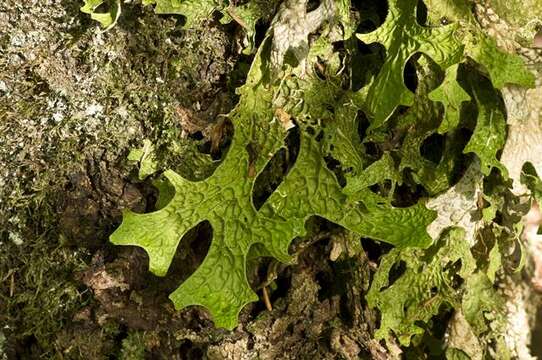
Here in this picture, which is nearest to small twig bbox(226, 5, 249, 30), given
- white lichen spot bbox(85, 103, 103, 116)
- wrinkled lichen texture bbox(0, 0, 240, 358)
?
wrinkled lichen texture bbox(0, 0, 240, 358)

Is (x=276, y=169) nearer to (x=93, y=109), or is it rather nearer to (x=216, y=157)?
(x=216, y=157)

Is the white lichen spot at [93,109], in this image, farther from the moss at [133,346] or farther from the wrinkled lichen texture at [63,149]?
the moss at [133,346]

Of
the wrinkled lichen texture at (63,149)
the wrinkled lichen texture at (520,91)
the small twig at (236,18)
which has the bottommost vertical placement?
the wrinkled lichen texture at (63,149)

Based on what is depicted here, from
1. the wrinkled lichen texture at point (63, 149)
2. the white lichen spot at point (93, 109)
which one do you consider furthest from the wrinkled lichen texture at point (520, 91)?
the white lichen spot at point (93, 109)

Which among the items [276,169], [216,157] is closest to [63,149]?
[216,157]

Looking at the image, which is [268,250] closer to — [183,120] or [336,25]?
[183,120]

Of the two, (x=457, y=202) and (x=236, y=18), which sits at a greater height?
(x=236, y=18)

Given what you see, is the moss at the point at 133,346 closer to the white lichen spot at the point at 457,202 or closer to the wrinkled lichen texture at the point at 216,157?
the wrinkled lichen texture at the point at 216,157

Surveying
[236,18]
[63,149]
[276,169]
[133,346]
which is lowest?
[133,346]

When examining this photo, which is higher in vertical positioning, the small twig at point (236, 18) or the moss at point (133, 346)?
the small twig at point (236, 18)

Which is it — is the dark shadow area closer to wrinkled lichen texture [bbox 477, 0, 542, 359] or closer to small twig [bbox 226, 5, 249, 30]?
small twig [bbox 226, 5, 249, 30]

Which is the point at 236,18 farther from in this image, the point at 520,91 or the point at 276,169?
the point at 520,91

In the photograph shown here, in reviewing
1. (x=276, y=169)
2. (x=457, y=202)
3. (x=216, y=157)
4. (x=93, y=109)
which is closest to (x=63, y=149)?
(x=93, y=109)
